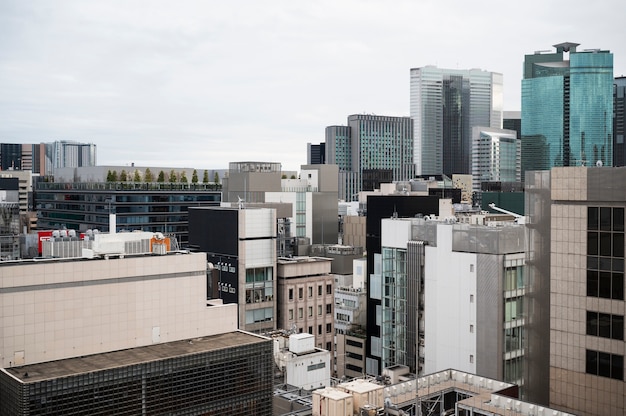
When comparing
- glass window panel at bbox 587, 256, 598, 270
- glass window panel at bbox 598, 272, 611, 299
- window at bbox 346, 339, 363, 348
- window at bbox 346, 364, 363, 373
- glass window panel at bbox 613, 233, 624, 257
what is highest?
glass window panel at bbox 613, 233, 624, 257

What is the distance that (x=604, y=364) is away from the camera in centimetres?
5588

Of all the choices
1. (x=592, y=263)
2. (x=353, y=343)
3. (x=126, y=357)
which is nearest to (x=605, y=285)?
(x=592, y=263)

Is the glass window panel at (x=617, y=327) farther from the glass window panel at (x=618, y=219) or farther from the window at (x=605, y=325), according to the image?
the glass window panel at (x=618, y=219)

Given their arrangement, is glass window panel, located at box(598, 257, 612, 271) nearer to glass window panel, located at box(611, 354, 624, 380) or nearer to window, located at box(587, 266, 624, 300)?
window, located at box(587, 266, 624, 300)

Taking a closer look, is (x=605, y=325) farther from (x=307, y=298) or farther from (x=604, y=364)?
(x=307, y=298)

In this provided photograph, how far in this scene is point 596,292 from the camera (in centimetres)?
5650

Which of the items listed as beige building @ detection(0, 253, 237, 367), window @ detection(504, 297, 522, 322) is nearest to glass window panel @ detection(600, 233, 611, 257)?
window @ detection(504, 297, 522, 322)

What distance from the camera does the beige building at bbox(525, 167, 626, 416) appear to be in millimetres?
55094

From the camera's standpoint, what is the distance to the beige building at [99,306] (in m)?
55.5

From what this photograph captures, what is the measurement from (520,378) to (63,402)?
53.7 m

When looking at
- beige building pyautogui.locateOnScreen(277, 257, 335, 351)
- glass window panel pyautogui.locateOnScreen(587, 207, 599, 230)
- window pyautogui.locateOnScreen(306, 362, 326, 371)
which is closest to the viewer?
glass window panel pyautogui.locateOnScreen(587, 207, 599, 230)

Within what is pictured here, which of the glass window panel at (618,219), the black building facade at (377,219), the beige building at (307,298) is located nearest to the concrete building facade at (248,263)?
the beige building at (307,298)

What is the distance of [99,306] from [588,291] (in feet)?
132

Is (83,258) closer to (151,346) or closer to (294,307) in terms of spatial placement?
(151,346)
